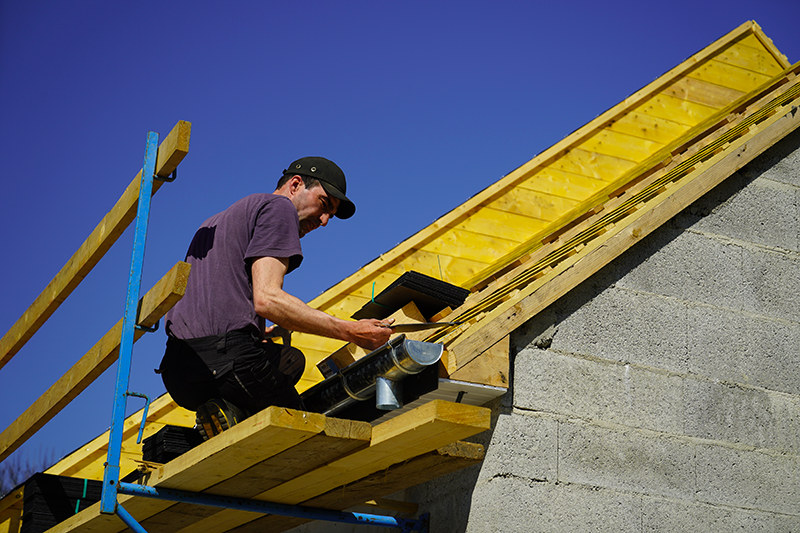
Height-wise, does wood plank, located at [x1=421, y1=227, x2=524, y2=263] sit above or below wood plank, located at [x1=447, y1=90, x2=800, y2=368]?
above

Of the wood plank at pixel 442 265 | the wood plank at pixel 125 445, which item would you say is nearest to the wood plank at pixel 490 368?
the wood plank at pixel 125 445

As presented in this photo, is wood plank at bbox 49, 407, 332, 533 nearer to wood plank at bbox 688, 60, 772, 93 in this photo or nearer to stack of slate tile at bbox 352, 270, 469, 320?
stack of slate tile at bbox 352, 270, 469, 320

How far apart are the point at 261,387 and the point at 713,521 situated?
2.59 m

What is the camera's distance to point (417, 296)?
14.0 feet

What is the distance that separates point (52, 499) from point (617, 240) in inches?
150

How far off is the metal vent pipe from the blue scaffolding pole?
567 millimetres

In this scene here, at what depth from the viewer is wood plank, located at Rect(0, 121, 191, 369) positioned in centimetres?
349

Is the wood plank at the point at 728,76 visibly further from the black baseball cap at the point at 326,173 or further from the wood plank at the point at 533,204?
the black baseball cap at the point at 326,173

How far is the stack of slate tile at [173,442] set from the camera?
3830 millimetres

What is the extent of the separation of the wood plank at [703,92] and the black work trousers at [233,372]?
851cm

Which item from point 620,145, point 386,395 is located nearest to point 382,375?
point 386,395

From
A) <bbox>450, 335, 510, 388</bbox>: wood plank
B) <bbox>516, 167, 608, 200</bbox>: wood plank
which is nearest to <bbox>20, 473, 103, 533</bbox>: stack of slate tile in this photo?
<bbox>450, 335, 510, 388</bbox>: wood plank

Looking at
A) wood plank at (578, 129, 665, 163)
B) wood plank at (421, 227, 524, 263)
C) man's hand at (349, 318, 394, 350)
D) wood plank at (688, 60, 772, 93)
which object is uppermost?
wood plank at (688, 60, 772, 93)

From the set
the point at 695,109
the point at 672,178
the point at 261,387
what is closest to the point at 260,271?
the point at 261,387
